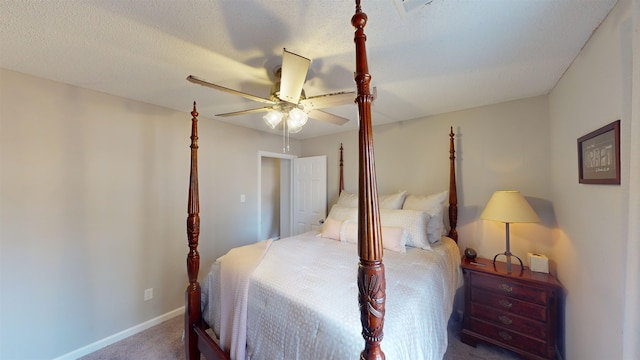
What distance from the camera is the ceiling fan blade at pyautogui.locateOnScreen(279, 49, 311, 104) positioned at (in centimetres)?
122

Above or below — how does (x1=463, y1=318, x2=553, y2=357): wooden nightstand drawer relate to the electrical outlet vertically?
below

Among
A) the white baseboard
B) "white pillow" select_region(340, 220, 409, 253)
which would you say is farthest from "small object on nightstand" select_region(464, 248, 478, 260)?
the white baseboard

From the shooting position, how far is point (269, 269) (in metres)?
1.61

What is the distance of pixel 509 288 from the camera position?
191 cm

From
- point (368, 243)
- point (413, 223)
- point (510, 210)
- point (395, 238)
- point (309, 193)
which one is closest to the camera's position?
point (368, 243)

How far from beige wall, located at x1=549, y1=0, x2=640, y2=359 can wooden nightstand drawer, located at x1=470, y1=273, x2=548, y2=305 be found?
16cm

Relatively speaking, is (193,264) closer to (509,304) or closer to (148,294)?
(148,294)

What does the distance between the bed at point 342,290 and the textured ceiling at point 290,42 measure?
0.53 meters

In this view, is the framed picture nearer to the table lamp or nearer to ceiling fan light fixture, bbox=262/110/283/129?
the table lamp

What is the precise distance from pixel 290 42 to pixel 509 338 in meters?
2.82

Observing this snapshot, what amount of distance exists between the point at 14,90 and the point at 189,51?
1496 millimetres

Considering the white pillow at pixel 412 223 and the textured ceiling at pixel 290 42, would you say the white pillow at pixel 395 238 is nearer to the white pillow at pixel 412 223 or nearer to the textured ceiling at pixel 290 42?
the white pillow at pixel 412 223

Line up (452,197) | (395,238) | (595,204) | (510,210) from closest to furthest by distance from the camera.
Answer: (595,204), (510,210), (395,238), (452,197)

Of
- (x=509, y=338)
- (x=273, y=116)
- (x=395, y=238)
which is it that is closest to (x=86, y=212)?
(x=273, y=116)
